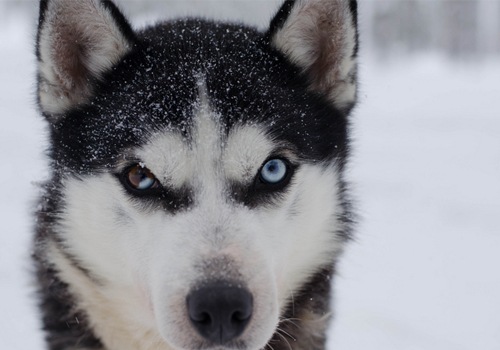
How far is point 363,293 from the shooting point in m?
3.74

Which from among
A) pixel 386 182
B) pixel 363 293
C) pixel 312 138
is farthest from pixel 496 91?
pixel 312 138

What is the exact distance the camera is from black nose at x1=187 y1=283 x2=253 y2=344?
5.10 ft

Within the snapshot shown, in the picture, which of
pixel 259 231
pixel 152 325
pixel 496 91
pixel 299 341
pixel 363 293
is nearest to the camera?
pixel 259 231

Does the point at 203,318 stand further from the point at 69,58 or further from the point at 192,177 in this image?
the point at 69,58

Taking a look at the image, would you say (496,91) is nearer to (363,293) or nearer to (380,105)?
(380,105)

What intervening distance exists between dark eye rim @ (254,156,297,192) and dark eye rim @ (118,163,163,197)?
402 millimetres

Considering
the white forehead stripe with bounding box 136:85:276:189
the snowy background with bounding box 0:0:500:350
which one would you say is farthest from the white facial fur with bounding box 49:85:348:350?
the snowy background with bounding box 0:0:500:350

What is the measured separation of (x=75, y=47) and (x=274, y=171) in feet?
3.54

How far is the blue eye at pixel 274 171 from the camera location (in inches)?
79.4

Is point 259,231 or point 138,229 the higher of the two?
point 138,229

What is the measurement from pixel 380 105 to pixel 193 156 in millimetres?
10937

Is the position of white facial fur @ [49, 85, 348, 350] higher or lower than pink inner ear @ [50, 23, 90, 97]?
lower

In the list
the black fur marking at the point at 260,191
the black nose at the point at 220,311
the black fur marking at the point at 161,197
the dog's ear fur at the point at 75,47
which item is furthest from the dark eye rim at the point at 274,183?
the dog's ear fur at the point at 75,47

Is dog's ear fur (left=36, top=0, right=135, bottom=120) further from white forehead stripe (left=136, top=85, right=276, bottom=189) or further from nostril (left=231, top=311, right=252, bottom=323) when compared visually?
nostril (left=231, top=311, right=252, bottom=323)
